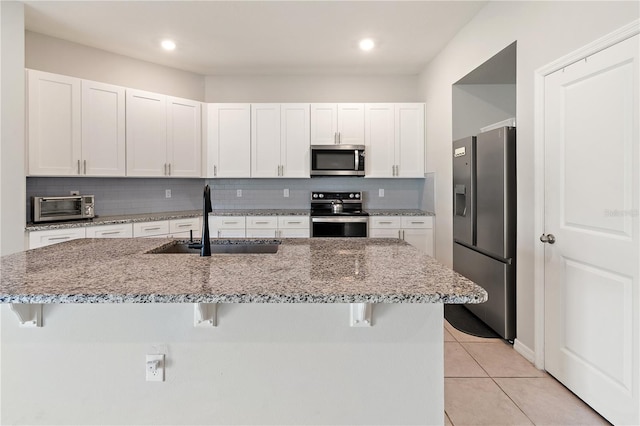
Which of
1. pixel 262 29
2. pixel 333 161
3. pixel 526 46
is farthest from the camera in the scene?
pixel 333 161

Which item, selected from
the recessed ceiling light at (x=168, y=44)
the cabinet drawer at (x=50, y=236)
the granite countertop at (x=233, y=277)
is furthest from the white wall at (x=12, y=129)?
the granite countertop at (x=233, y=277)

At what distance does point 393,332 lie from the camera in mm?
1378

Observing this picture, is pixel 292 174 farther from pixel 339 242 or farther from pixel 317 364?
pixel 317 364

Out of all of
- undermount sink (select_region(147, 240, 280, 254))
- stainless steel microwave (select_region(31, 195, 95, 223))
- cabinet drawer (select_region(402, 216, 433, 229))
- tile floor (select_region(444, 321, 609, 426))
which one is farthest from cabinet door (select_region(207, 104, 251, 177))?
tile floor (select_region(444, 321, 609, 426))

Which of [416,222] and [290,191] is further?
[290,191]

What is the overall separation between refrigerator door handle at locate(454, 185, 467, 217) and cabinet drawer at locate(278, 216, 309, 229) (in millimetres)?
1676

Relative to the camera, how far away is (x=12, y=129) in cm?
285

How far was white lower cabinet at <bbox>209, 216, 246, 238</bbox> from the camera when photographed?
Result: 13.8 ft

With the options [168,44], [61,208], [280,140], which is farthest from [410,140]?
[61,208]

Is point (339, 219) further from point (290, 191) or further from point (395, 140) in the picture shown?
point (395, 140)

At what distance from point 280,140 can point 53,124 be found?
2.28 m

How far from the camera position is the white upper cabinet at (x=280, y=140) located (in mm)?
4406

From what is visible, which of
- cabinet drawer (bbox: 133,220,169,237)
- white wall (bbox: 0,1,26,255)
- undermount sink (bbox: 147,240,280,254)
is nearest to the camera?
undermount sink (bbox: 147,240,280,254)

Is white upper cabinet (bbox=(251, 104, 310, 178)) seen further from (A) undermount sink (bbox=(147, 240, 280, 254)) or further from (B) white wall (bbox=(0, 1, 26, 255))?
(A) undermount sink (bbox=(147, 240, 280, 254))
